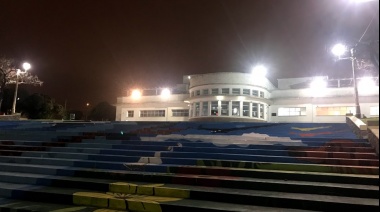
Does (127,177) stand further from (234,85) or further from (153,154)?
(234,85)

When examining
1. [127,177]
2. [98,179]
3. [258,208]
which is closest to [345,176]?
[258,208]

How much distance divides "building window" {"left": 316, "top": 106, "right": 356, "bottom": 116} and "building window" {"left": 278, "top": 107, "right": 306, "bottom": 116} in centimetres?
186

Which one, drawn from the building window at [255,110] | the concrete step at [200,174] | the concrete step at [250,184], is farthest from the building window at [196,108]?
the concrete step at [250,184]

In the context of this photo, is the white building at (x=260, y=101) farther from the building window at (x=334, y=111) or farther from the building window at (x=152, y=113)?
the building window at (x=152, y=113)

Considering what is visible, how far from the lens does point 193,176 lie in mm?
6418

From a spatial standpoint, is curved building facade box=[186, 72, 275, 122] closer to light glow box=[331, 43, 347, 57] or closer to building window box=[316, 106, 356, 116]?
building window box=[316, 106, 356, 116]

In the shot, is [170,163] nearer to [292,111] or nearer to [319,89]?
[292,111]

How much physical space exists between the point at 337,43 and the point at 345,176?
12.7 metres

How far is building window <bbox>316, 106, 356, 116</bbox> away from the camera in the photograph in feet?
117

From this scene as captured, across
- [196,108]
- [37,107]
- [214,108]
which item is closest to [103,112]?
[37,107]

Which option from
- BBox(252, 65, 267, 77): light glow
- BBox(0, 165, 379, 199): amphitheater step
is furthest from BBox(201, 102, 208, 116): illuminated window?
BBox(0, 165, 379, 199): amphitheater step

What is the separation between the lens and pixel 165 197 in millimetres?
5727

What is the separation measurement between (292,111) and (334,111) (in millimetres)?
5183

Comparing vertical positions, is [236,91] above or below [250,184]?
above
